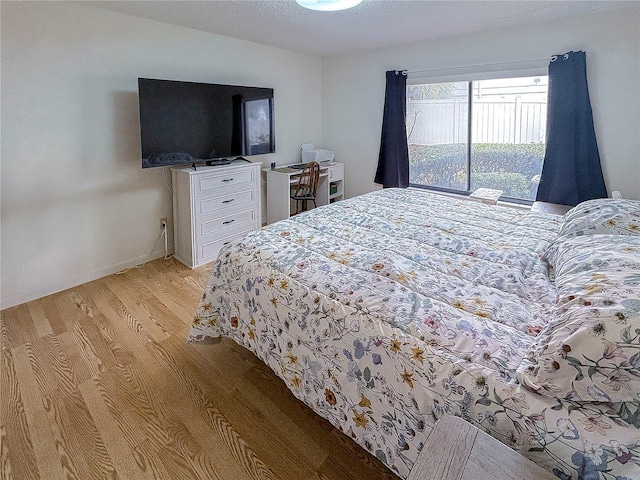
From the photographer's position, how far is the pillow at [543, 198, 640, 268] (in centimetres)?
173

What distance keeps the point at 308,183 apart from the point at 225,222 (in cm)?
124

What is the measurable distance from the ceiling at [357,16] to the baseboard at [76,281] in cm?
213

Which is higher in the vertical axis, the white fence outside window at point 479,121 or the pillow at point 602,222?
the white fence outside window at point 479,121

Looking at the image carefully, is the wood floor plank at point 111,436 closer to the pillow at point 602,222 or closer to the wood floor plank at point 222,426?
the wood floor plank at point 222,426

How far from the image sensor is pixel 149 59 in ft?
10.9

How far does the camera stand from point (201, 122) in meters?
3.53

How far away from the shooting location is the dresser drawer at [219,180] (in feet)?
11.5

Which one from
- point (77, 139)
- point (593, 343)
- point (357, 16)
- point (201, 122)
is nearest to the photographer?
point (593, 343)

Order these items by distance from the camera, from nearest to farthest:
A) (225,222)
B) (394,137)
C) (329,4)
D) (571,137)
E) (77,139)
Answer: (329,4)
(77,139)
(571,137)
(225,222)
(394,137)

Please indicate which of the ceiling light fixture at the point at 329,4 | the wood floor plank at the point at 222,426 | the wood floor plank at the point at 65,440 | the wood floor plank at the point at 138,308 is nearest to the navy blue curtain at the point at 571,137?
Answer: the ceiling light fixture at the point at 329,4

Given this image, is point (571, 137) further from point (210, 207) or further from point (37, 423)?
point (37, 423)

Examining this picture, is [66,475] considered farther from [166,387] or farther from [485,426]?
[485,426]

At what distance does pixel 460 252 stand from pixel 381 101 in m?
3.25

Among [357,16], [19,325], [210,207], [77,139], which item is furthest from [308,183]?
[19,325]
